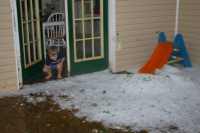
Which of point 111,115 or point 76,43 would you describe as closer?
point 111,115

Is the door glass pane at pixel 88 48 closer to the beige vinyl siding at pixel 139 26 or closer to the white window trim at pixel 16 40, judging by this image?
the beige vinyl siding at pixel 139 26

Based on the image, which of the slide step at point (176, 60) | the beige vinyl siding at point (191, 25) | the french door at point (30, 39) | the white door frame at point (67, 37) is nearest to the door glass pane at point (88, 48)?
the white door frame at point (67, 37)

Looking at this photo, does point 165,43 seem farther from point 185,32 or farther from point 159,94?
point 159,94

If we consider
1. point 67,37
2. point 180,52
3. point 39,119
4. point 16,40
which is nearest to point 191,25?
point 180,52

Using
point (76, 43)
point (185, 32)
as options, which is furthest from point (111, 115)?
point (185, 32)

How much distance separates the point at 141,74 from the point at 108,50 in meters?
0.84

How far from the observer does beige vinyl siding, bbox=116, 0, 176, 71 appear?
19.8ft

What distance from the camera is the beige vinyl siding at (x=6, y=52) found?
16.3 ft

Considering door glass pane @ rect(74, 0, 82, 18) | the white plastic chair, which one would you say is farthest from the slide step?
the white plastic chair

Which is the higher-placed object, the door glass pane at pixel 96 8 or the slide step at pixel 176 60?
the door glass pane at pixel 96 8

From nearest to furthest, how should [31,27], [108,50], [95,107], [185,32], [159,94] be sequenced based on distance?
1. [95,107]
2. [159,94]
3. [31,27]
4. [108,50]
5. [185,32]

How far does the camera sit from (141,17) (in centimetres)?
622

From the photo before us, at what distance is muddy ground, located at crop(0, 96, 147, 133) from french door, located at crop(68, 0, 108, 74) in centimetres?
127

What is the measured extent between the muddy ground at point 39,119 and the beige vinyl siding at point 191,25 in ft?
10.2
